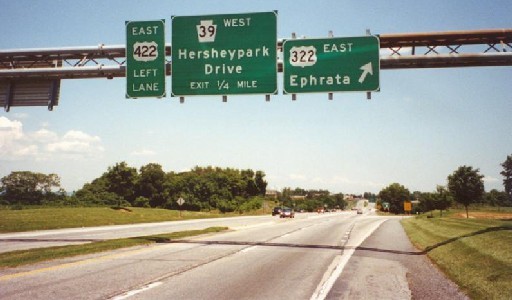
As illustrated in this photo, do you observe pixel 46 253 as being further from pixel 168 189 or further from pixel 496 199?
pixel 496 199

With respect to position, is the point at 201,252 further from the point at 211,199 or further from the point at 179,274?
the point at 211,199

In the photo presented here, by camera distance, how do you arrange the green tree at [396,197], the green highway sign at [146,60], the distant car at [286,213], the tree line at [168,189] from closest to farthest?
the green highway sign at [146,60] → the distant car at [286,213] → the tree line at [168,189] → the green tree at [396,197]

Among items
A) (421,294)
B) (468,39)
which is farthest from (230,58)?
(421,294)

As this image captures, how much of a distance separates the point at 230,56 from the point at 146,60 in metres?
3.38

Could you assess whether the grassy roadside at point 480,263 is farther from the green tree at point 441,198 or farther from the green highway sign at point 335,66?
the green tree at point 441,198

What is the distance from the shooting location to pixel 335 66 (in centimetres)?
1531

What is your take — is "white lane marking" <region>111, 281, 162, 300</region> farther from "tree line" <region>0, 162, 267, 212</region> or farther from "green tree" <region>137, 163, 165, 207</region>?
"green tree" <region>137, 163, 165, 207</region>

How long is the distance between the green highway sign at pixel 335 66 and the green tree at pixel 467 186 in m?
46.6

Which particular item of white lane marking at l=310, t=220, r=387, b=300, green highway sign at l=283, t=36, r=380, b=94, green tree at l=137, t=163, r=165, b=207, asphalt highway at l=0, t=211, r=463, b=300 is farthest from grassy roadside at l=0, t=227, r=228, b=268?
green tree at l=137, t=163, r=165, b=207

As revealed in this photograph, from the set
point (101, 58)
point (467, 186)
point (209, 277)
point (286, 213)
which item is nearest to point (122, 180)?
point (286, 213)

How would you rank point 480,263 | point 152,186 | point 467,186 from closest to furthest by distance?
point 480,263 < point 467,186 < point 152,186

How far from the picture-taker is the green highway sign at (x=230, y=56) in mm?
15734

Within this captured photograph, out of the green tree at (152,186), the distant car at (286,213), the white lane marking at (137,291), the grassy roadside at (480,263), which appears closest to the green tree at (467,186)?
the distant car at (286,213)

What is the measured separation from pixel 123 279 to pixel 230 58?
364 inches
